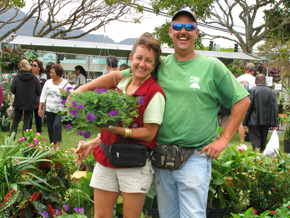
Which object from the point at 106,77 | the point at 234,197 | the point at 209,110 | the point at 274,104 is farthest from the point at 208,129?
the point at 274,104

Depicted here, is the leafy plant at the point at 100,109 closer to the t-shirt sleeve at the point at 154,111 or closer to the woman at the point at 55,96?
the t-shirt sleeve at the point at 154,111

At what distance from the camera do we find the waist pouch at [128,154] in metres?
2.36

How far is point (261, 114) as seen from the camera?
26.8 ft

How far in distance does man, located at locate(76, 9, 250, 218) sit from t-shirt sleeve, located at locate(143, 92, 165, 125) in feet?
0.30

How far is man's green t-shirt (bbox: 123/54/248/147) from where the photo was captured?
2.41 m

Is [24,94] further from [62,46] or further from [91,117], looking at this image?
[91,117]

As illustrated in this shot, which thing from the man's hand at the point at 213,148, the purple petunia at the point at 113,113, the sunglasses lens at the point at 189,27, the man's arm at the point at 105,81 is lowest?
the man's hand at the point at 213,148

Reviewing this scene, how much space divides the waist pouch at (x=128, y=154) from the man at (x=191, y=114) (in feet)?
0.63

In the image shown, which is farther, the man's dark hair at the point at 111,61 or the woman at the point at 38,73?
the woman at the point at 38,73

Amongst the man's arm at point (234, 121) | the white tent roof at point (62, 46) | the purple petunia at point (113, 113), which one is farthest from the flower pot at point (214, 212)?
the white tent roof at point (62, 46)

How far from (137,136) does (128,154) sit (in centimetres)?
13

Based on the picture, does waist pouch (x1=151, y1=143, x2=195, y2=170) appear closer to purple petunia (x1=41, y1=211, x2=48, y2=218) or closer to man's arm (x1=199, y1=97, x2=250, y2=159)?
man's arm (x1=199, y1=97, x2=250, y2=159)

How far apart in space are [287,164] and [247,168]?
55cm

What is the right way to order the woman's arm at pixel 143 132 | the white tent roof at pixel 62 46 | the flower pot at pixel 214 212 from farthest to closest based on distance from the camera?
the white tent roof at pixel 62 46, the flower pot at pixel 214 212, the woman's arm at pixel 143 132
